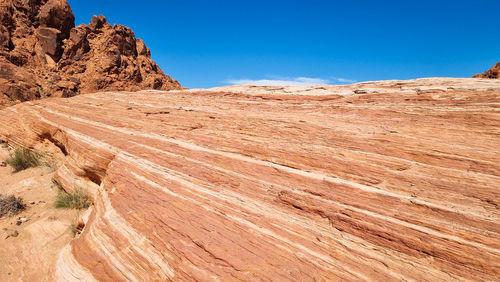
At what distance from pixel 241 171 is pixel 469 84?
22.8 feet

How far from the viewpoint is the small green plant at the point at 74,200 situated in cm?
700

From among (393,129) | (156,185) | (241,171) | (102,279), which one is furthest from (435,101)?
(102,279)

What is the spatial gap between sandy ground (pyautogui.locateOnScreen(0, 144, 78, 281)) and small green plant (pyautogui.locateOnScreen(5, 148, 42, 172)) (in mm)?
895

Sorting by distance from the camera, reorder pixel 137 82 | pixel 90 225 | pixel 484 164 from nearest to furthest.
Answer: pixel 484 164
pixel 90 225
pixel 137 82

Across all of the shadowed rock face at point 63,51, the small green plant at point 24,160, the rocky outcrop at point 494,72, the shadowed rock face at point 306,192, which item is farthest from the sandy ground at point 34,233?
the rocky outcrop at point 494,72

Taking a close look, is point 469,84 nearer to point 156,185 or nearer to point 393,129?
point 393,129

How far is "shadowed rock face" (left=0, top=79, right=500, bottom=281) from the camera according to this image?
10.4 feet

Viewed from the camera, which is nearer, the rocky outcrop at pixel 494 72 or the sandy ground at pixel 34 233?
the sandy ground at pixel 34 233

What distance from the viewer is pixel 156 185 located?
5047 mm

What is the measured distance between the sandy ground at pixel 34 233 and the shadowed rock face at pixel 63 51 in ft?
58.9

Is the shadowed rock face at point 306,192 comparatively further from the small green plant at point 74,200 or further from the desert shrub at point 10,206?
the desert shrub at point 10,206

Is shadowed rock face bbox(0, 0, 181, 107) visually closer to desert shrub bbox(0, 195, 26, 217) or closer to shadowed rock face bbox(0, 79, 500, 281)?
desert shrub bbox(0, 195, 26, 217)

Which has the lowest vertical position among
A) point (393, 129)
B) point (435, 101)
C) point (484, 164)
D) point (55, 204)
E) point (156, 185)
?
point (55, 204)

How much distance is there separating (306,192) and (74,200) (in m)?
6.84
